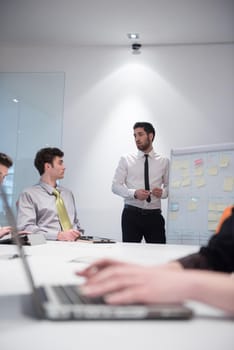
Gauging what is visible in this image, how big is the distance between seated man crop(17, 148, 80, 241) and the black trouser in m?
0.72

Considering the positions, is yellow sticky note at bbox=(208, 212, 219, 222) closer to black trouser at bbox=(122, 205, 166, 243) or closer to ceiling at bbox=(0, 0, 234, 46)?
black trouser at bbox=(122, 205, 166, 243)

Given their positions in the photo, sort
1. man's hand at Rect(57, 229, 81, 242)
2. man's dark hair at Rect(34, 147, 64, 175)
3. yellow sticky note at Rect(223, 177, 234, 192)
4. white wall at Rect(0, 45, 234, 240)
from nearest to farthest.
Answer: man's hand at Rect(57, 229, 81, 242), man's dark hair at Rect(34, 147, 64, 175), yellow sticky note at Rect(223, 177, 234, 192), white wall at Rect(0, 45, 234, 240)

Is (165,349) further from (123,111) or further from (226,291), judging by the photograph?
(123,111)

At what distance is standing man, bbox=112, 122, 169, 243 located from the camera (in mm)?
3631

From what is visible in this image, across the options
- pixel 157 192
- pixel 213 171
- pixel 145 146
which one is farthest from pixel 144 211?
pixel 213 171

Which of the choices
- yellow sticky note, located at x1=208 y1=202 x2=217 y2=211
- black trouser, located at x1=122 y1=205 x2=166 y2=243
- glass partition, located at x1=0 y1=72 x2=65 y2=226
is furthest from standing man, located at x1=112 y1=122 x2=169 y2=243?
glass partition, located at x1=0 y1=72 x2=65 y2=226

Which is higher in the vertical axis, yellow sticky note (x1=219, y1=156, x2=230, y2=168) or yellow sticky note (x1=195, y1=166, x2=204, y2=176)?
yellow sticky note (x1=219, y1=156, x2=230, y2=168)

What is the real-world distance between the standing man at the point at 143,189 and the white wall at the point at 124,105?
2.39 feet

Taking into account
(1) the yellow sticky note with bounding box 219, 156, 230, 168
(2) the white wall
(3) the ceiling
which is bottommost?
(1) the yellow sticky note with bounding box 219, 156, 230, 168

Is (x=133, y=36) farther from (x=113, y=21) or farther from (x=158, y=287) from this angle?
(x=158, y=287)

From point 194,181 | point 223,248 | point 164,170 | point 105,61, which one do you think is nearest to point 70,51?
point 105,61

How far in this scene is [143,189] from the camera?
368cm

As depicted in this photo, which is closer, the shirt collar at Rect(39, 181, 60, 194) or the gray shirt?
the gray shirt

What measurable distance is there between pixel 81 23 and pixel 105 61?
0.66m
